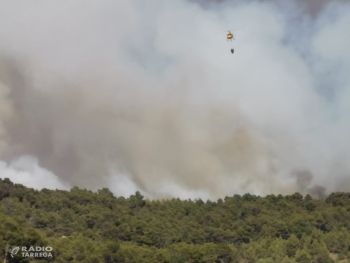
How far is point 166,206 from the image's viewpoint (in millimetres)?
165625

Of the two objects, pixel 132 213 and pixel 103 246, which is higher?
pixel 132 213

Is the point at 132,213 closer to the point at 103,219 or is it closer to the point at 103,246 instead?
the point at 103,219

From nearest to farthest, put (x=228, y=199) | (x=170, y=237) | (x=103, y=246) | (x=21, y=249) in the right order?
1. (x=21, y=249)
2. (x=103, y=246)
3. (x=170, y=237)
4. (x=228, y=199)

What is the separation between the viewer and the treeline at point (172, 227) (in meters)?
85.0

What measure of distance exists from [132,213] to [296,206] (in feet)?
176

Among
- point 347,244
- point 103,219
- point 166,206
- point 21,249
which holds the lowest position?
point 21,249

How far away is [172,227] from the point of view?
131m

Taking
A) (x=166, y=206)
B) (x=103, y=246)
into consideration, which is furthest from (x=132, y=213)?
(x=103, y=246)

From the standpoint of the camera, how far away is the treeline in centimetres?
8500

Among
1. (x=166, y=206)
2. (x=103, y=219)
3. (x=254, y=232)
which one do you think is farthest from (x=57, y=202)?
(x=254, y=232)

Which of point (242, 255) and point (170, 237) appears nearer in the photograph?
point (242, 255)

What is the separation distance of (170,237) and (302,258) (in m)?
35.6

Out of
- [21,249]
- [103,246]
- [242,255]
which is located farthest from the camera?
[242,255]

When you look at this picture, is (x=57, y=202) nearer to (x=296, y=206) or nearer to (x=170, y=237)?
(x=170, y=237)
